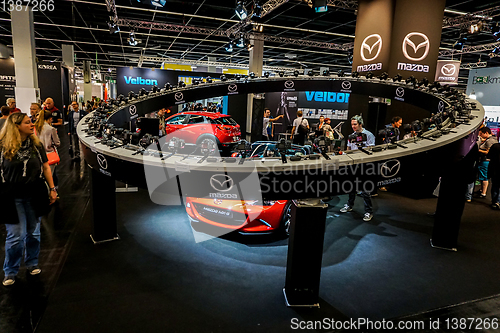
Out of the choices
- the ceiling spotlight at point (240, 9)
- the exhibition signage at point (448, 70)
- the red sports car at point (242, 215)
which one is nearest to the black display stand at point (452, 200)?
the red sports car at point (242, 215)

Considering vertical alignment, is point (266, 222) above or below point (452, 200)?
below

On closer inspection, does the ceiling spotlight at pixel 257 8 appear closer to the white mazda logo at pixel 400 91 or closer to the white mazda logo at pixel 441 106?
the white mazda logo at pixel 400 91

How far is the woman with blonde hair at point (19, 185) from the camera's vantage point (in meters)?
2.76

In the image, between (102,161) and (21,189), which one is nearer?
(21,189)

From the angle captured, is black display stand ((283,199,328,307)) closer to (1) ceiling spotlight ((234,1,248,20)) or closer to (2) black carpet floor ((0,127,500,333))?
(2) black carpet floor ((0,127,500,333))

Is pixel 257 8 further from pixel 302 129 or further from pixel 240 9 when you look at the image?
pixel 302 129

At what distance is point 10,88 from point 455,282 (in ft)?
54.9

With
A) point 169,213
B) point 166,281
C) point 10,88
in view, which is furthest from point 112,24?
point 166,281

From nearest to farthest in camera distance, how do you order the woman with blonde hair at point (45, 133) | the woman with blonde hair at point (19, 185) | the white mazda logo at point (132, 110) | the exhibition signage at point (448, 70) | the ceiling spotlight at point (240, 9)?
the woman with blonde hair at point (19, 185) → the woman with blonde hair at point (45, 133) → the white mazda logo at point (132, 110) → the ceiling spotlight at point (240, 9) → the exhibition signage at point (448, 70)

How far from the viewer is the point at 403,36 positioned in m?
6.89

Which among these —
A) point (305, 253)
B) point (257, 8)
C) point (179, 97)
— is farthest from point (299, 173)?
point (257, 8)

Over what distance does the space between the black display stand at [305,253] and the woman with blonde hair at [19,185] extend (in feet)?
7.90

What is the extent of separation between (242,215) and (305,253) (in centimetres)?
112

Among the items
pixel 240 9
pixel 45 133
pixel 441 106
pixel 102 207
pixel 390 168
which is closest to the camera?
pixel 390 168
